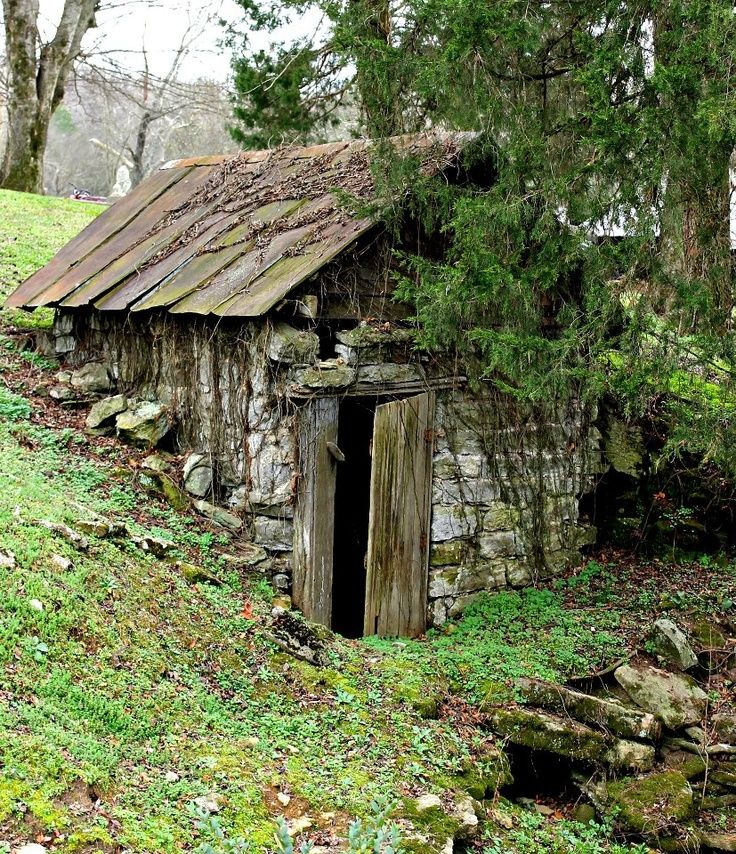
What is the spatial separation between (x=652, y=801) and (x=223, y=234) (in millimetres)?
6301

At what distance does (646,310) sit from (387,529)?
297 cm

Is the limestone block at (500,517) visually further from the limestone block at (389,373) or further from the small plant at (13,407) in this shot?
the small plant at (13,407)

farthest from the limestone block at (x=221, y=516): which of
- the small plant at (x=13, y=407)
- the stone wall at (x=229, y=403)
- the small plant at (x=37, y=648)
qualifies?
the small plant at (x=37, y=648)

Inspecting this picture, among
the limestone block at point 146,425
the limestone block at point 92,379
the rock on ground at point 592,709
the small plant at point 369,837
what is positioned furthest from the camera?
the limestone block at point 92,379

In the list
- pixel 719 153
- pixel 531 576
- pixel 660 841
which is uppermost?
pixel 719 153

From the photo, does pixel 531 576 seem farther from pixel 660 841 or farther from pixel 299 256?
pixel 299 256

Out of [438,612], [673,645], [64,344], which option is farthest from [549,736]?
[64,344]

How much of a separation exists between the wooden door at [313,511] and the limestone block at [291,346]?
0.38m

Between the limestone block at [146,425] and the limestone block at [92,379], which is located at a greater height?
the limestone block at [92,379]

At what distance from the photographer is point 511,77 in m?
6.82

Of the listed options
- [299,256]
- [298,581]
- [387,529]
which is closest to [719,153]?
[299,256]

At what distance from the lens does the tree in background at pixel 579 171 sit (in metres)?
5.98

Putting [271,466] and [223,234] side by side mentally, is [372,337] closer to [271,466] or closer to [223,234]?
[271,466]

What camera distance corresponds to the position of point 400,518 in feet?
26.3
